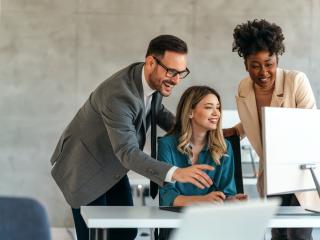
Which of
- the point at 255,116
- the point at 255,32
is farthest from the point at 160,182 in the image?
the point at 255,32

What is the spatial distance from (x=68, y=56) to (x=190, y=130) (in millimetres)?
3342

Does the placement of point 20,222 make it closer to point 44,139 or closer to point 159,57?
point 159,57

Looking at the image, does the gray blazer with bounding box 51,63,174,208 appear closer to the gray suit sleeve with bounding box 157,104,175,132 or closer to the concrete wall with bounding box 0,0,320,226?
the gray suit sleeve with bounding box 157,104,175,132

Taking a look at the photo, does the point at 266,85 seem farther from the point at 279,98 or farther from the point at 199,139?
the point at 199,139

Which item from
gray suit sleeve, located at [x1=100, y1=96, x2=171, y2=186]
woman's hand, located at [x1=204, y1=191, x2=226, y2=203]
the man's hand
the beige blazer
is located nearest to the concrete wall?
the beige blazer

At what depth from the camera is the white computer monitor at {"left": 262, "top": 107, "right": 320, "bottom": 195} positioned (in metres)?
2.69

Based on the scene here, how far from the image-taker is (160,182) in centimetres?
269

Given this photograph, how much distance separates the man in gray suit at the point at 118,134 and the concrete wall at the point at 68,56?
309 cm

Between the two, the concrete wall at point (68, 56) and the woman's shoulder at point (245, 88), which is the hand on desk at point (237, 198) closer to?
the woman's shoulder at point (245, 88)

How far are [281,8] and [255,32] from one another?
3.32 meters

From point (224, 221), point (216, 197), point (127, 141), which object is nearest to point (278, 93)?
point (216, 197)

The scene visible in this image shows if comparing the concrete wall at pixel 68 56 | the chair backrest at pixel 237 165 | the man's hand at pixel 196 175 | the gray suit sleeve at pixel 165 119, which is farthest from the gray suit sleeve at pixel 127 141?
the concrete wall at pixel 68 56

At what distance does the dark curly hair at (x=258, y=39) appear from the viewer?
3.13 metres

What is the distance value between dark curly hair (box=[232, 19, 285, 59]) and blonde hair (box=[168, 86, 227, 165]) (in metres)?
0.26
